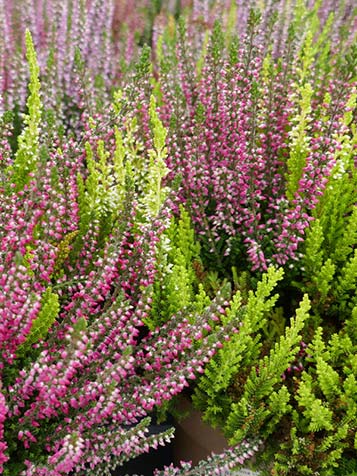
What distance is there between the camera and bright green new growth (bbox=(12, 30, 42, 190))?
144cm

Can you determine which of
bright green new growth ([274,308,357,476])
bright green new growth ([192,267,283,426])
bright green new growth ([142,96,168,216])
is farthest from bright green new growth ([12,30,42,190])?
bright green new growth ([274,308,357,476])

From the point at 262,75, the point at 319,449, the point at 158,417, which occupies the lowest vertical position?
the point at 158,417

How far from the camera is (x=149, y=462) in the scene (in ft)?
5.80

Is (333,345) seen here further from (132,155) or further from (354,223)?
(132,155)

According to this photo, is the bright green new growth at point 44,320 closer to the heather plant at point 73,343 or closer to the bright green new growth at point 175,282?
the heather plant at point 73,343

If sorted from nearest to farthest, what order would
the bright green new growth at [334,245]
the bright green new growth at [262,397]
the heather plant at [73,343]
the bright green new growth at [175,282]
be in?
the heather plant at [73,343] → the bright green new growth at [262,397] → the bright green new growth at [175,282] → the bright green new growth at [334,245]

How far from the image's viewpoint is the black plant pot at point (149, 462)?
170 centimetres

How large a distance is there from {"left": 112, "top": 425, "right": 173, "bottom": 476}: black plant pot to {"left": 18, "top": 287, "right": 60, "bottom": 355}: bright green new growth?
51cm

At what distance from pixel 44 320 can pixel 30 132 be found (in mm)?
541

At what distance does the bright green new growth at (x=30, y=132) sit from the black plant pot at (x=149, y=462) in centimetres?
84

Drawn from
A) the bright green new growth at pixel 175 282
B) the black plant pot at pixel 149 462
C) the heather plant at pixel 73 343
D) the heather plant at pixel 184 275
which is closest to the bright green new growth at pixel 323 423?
the heather plant at pixel 184 275

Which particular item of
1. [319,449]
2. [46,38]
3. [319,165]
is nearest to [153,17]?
[46,38]

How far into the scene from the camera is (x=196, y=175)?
1853 millimetres

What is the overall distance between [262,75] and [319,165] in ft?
2.22
